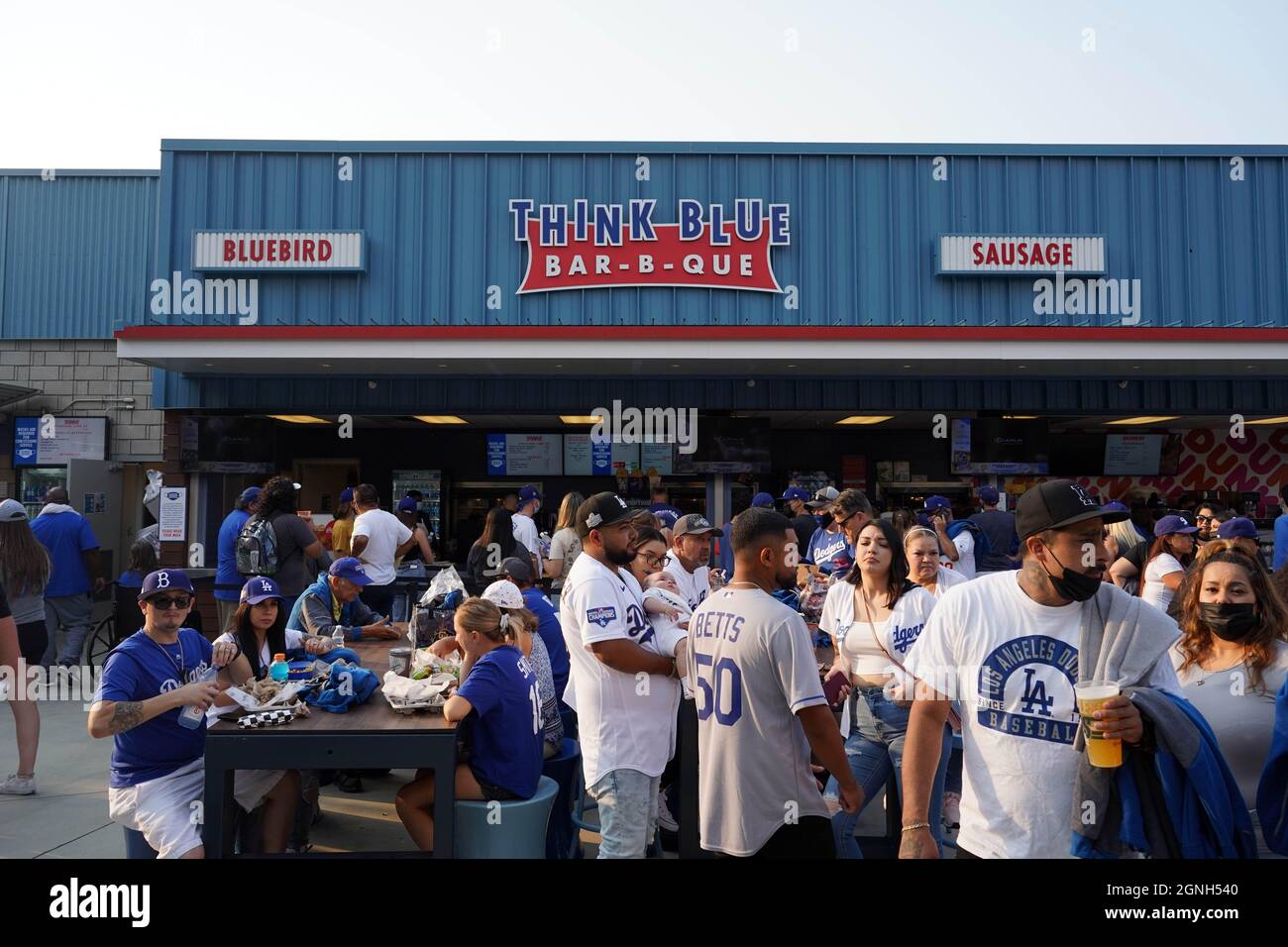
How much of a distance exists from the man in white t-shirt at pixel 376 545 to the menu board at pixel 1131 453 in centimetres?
1180

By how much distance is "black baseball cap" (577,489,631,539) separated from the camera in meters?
3.90

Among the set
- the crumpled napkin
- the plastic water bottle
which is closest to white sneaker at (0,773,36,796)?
the plastic water bottle

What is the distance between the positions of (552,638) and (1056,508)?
3310 millimetres

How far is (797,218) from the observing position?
12.4m

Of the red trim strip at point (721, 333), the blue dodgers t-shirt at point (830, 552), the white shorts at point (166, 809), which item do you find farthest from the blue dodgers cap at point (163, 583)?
the red trim strip at point (721, 333)

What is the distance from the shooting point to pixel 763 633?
2961mm

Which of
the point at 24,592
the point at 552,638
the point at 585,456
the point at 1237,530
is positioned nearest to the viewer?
the point at 552,638

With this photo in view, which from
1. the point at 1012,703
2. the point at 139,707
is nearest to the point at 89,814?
the point at 139,707

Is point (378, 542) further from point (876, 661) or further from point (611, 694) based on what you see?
point (876, 661)

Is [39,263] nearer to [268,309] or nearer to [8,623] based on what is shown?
[268,309]

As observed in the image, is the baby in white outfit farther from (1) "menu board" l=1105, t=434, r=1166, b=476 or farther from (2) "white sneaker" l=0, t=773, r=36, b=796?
(1) "menu board" l=1105, t=434, r=1166, b=476

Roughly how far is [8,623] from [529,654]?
3.07 meters

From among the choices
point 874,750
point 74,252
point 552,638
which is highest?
point 74,252
